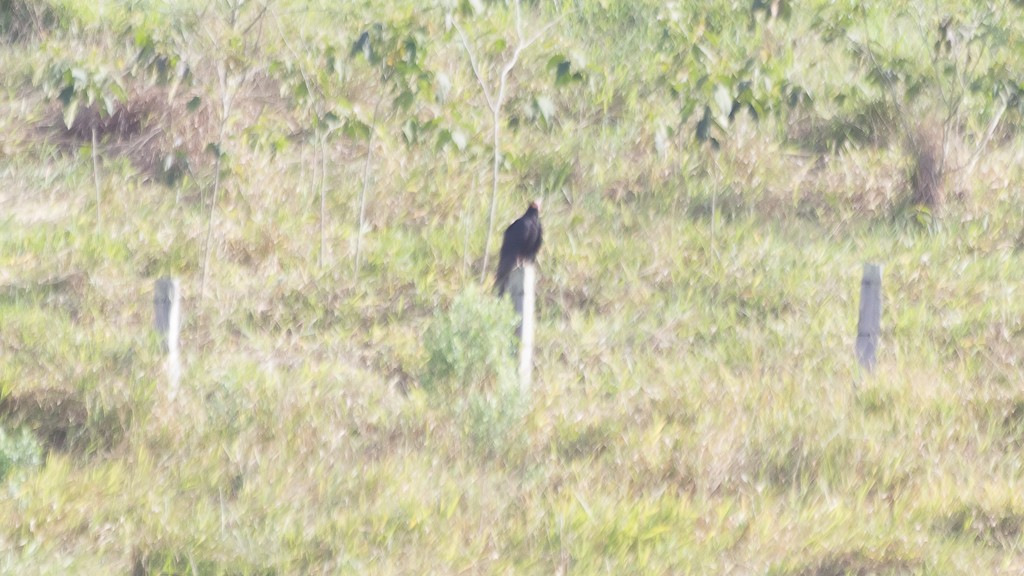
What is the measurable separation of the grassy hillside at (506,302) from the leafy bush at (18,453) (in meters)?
0.02

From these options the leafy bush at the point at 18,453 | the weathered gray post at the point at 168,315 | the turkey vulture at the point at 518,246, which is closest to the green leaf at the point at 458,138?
the turkey vulture at the point at 518,246

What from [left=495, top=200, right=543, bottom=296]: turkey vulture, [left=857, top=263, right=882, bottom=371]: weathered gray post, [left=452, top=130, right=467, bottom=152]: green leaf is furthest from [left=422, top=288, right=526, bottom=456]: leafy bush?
[left=857, top=263, right=882, bottom=371]: weathered gray post

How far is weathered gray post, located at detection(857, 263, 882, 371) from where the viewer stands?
626cm

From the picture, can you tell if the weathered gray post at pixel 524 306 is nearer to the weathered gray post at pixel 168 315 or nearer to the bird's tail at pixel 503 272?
the bird's tail at pixel 503 272

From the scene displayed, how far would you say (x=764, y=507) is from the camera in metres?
4.88

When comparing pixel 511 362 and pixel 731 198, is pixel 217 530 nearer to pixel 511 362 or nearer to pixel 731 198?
pixel 511 362

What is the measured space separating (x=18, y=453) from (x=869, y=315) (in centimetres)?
388

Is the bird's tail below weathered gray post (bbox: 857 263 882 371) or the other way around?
below

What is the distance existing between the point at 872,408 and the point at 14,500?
3658mm

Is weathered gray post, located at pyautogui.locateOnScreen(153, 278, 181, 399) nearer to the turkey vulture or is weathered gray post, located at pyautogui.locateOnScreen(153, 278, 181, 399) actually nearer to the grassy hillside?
the grassy hillside

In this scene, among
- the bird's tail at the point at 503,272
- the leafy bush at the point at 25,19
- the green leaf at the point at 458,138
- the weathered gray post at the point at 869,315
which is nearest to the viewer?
the weathered gray post at the point at 869,315

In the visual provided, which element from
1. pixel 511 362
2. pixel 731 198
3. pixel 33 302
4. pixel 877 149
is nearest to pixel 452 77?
pixel 731 198

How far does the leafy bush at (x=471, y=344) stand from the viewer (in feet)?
20.0

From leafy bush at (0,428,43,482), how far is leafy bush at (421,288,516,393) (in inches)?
74.1
